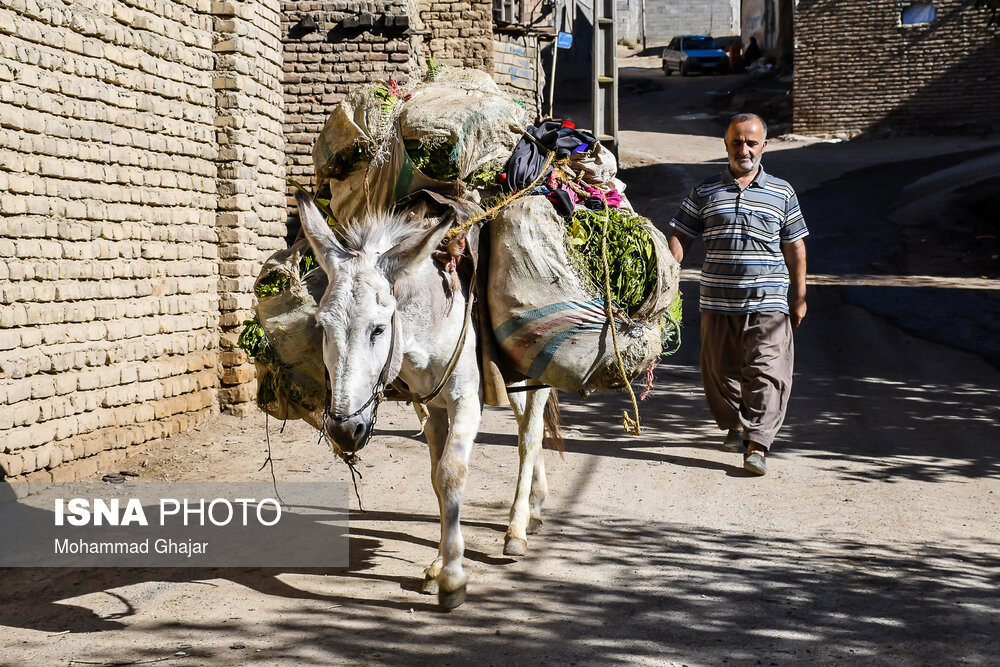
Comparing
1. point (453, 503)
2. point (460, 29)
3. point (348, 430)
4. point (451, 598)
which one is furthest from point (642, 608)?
point (460, 29)

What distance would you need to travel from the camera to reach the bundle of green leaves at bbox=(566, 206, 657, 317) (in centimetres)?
457

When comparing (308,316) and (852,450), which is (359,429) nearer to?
(308,316)

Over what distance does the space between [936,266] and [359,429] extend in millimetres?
12907

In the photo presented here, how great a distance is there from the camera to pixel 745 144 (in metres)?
6.30

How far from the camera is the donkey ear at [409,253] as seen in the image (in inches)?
150

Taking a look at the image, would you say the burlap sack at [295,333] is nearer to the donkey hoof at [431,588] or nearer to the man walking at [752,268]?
the donkey hoof at [431,588]

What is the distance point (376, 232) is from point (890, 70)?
83.2ft

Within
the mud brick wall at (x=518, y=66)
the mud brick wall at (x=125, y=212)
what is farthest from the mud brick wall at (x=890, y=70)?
the mud brick wall at (x=125, y=212)

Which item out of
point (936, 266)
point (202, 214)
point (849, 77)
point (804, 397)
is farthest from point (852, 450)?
point (849, 77)

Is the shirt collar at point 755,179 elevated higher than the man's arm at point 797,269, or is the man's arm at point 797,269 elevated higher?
the shirt collar at point 755,179

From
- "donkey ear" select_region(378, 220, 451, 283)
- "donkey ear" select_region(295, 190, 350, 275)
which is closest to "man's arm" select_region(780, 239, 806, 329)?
"donkey ear" select_region(378, 220, 451, 283)

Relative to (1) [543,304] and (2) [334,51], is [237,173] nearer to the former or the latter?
(2) [334,51]

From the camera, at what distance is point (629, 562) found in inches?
188

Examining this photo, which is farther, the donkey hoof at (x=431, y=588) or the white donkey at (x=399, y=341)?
the donkey hoof at (x=431, y=588)
